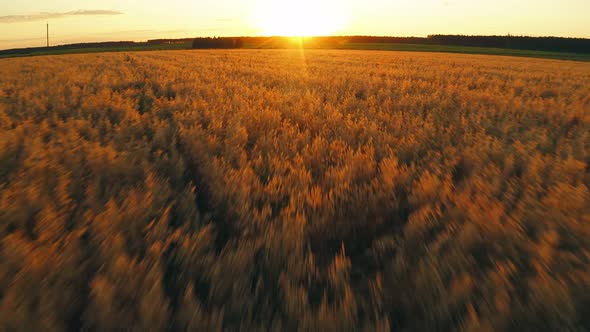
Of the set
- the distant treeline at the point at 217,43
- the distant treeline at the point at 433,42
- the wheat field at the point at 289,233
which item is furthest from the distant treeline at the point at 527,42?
the wheat field at the point at 289,233

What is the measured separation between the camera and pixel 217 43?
74.7m

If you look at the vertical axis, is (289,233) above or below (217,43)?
below

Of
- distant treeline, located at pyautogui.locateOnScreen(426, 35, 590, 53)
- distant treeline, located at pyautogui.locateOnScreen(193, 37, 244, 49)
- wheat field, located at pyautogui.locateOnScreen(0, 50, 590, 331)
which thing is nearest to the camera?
wheat field, located at pyautogui.locateOnScreen(0, 50, 590, 331)

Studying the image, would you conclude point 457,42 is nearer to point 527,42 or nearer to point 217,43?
point 527,42

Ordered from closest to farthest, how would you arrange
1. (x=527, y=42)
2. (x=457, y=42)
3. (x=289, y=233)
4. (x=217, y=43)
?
(x=289, y=233) < (x=527, y=42) < (x=217, y=43) < (x=457, y=42)

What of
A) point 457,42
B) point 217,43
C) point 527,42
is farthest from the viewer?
point 457,42

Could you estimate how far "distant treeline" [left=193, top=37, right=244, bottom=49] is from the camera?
73.6 meters

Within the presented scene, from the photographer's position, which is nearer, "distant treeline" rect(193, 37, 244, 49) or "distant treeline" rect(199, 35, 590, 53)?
"distant treeline" rect(199, 35, 590, 53)

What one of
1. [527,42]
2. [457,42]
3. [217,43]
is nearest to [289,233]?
[217,43]

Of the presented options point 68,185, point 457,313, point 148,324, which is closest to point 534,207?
point 457,313

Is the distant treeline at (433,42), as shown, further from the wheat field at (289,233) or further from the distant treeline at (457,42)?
the wheat field at (289,233)

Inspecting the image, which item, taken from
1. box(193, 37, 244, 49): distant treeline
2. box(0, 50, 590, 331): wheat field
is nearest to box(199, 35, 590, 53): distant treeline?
box(193, 37, 244, 49): distant treeline

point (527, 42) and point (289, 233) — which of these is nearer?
point (289, 233)

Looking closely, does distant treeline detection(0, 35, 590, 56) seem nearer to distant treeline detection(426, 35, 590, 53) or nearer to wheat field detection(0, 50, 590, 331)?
distant treeline detection(426, 35, 590, 53)
